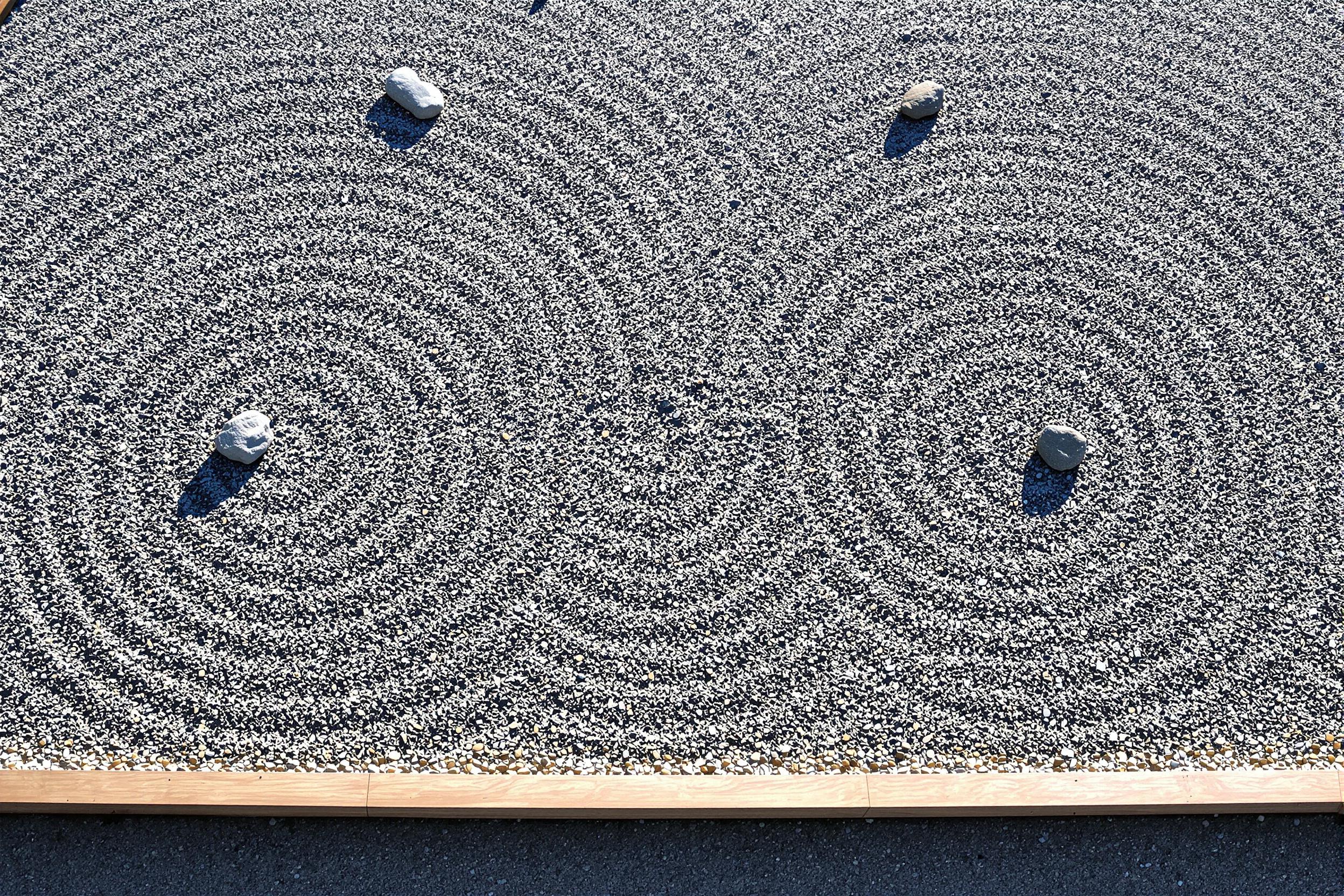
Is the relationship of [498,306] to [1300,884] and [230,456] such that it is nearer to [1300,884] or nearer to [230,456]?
[230,456]

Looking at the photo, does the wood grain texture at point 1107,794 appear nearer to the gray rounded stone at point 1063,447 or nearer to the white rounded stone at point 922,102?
the gray rounded stone at point 1063,447

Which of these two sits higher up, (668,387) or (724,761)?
(668,387)

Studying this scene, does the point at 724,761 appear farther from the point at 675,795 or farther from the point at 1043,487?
the point at 1043,487

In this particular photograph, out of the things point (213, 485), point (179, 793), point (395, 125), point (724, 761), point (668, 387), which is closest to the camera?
point (179, 793)

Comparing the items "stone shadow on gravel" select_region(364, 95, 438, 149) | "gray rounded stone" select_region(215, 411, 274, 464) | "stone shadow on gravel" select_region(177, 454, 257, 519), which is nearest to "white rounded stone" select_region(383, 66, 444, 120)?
"stone shadow on gravel" select_region(364, 95, 438, 149)

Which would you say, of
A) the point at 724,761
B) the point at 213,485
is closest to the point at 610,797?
the point at 724,761

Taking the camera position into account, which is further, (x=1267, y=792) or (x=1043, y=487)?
(x=1043, y=487)

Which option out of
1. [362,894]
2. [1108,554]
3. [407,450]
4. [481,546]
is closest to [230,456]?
[407,450]
